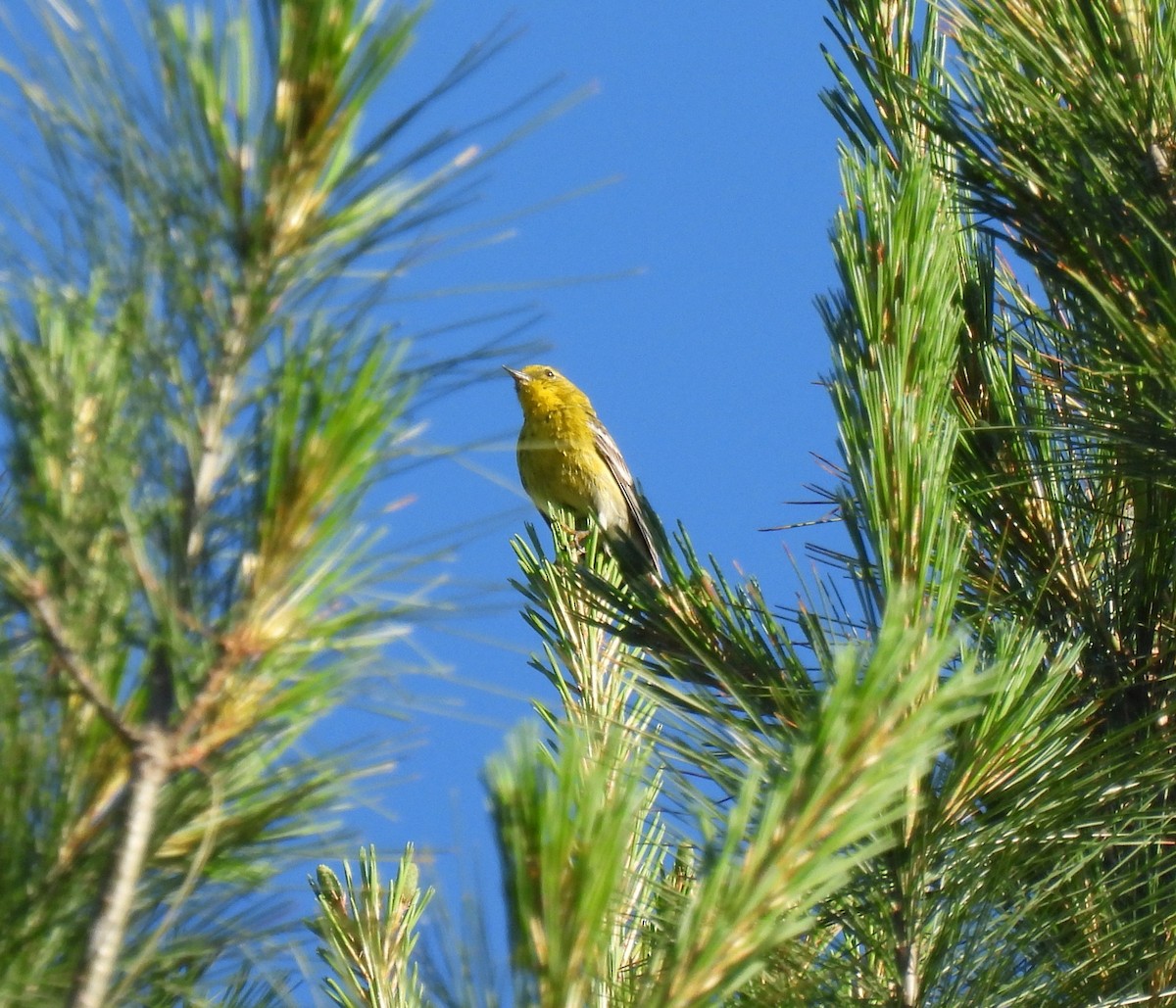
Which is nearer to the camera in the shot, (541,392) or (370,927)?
(370,927)

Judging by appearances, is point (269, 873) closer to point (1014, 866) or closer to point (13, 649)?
point (13, 649)

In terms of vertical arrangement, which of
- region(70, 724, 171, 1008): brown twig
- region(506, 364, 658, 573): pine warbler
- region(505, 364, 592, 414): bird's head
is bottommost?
region(70, 724, 171, 1008): brown twig

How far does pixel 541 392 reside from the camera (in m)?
8.03

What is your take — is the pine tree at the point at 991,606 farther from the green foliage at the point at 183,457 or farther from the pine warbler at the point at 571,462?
the pine warbler at the point at 571,462

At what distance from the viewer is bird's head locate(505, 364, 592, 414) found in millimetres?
7973

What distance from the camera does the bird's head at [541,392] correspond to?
797 cm

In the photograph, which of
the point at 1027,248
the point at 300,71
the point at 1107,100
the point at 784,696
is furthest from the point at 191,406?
the point at 1027,248

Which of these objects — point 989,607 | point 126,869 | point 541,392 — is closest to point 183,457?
point 126,869

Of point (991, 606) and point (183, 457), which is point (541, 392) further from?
point (183, 457)

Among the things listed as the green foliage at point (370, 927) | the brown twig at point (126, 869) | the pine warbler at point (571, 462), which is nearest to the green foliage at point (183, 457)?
the brown twig at point (126, 869)

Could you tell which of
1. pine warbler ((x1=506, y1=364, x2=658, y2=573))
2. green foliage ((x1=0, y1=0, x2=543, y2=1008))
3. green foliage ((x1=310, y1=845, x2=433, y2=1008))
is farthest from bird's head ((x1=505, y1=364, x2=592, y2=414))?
green foliage ((x1=0, y1=0, x2=543, y2=1008))

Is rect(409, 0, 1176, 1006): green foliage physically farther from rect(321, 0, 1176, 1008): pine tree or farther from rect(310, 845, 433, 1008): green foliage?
rect(310, 845, 433, 1008): green foliage

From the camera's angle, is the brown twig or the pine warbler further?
the pine warbler

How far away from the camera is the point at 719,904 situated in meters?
1.36
